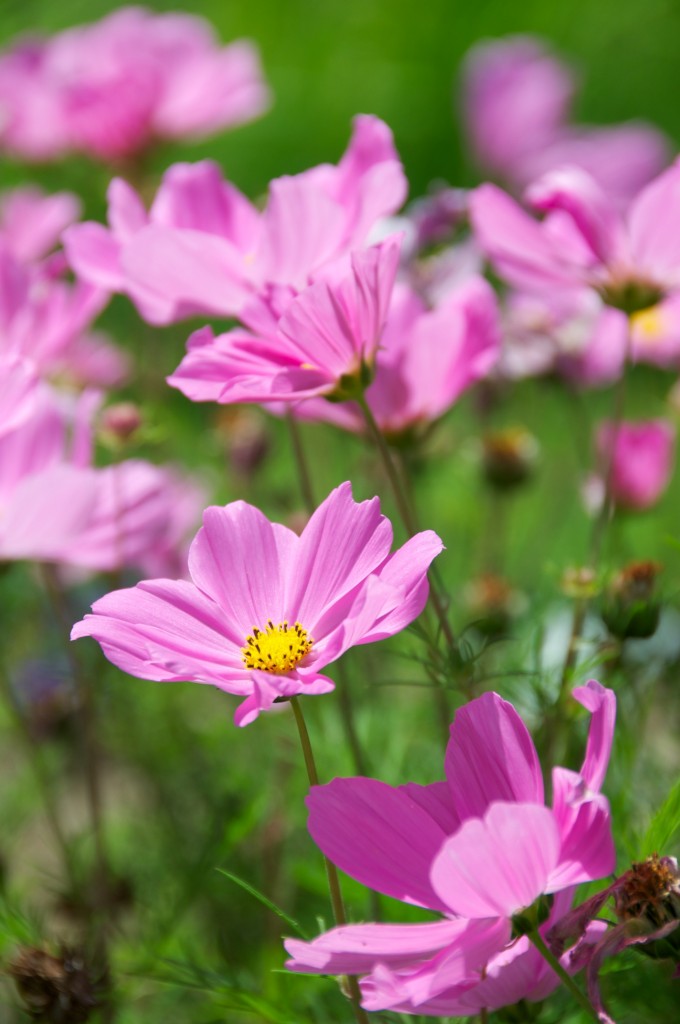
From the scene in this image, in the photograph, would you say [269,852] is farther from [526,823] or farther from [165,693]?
[526,823]

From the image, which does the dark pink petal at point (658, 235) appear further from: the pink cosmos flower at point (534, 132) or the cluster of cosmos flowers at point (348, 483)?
the pink cosmos flower at point (534, 132)

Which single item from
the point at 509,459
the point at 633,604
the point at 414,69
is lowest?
the point at 414,69

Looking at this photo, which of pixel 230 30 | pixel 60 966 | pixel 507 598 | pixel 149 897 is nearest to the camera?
pixel 60 966

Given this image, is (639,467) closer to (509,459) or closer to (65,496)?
(509,459)

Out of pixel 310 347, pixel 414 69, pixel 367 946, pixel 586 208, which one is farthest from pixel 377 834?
pixel 414 69

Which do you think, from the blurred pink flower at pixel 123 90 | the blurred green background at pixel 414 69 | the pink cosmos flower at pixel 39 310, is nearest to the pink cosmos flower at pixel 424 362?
the pink cosmos flower at pixel 39 310

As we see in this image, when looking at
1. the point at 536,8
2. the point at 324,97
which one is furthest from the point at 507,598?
the point at 536,8
